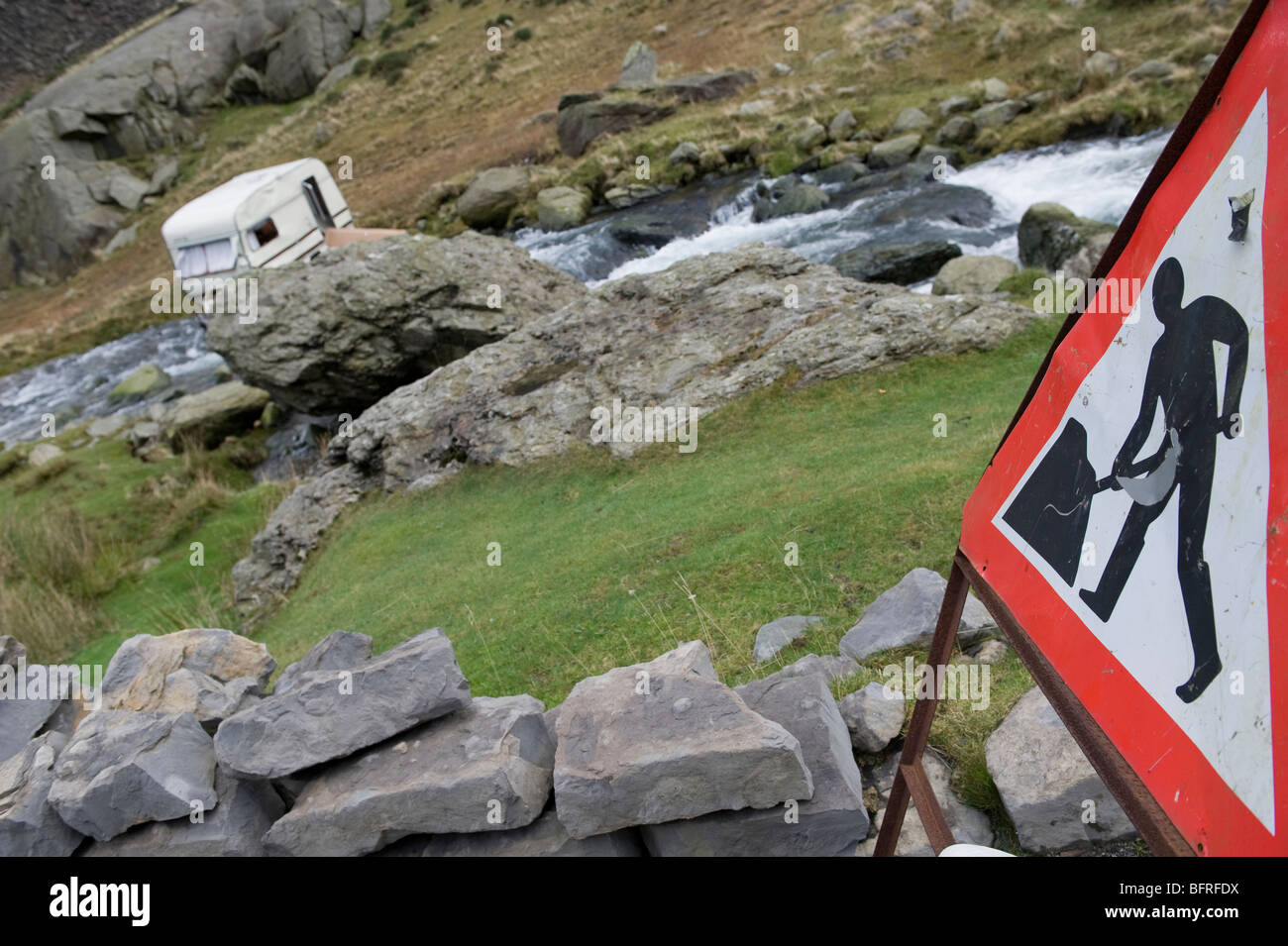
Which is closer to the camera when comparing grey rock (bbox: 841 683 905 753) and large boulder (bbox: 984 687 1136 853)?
large boulder (bbox: 984 687 1136 853)

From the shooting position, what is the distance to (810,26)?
43.9 metres

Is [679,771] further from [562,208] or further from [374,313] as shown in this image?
[562,208]

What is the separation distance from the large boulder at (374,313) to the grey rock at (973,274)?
8.67 m

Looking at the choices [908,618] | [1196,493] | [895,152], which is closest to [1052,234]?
[895,152]

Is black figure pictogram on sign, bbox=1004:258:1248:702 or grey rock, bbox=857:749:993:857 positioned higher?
black figure pictogram on sign, bbox=1004:258:1248:702

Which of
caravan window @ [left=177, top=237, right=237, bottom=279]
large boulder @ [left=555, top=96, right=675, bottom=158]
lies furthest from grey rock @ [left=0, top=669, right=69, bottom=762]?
large boulder @ [left=555, top=96, right=675, bottom=158]

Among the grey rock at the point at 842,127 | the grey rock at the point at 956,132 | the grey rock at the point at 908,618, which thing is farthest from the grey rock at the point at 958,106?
the grey rock at the point at 908,618

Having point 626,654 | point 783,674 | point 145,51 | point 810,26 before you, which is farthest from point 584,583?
point 145,51

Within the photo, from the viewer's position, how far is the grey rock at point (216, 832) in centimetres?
486

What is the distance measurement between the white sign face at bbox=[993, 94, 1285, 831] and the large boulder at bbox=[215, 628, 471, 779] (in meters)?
3.45

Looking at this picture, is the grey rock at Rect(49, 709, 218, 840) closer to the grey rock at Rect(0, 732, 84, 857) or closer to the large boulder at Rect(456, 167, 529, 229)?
the grey rock at Rect(0, 732, 84, 857)

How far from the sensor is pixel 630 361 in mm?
15383

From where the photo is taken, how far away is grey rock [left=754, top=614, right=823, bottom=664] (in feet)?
23.3
